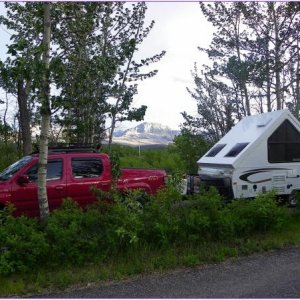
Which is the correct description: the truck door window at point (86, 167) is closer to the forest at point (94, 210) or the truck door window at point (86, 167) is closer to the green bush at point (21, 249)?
the forest at point (94, 210)

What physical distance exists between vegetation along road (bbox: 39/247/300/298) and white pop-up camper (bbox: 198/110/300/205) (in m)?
4.19

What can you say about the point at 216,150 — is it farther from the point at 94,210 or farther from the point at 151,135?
the point at 151,135

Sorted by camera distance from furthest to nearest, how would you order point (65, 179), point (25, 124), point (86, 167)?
point (25, 124), point (86, 167), point (65, 179)

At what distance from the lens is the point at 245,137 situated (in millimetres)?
11078

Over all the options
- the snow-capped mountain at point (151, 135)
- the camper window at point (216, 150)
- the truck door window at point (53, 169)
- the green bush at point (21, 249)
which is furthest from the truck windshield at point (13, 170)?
the snow-capped mountain at point (151, 135)

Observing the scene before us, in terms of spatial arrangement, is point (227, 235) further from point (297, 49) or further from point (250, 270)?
point (297, 49)

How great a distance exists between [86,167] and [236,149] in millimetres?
3821

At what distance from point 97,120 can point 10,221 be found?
5.24m

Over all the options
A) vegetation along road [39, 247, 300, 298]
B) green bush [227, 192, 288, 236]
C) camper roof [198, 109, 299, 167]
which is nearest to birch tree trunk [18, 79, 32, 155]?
camper roof [198, 109, 299, 167]

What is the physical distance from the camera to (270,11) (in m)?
15.4

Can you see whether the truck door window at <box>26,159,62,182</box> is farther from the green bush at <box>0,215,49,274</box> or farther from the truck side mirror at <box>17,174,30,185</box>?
the green bush at <box>0,215,49,274</box>

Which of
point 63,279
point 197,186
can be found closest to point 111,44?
point 197,186

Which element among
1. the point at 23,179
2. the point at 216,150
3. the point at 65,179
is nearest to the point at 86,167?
the point at 65,179

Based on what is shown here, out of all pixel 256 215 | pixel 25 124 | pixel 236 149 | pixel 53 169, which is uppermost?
pixel 25 124
